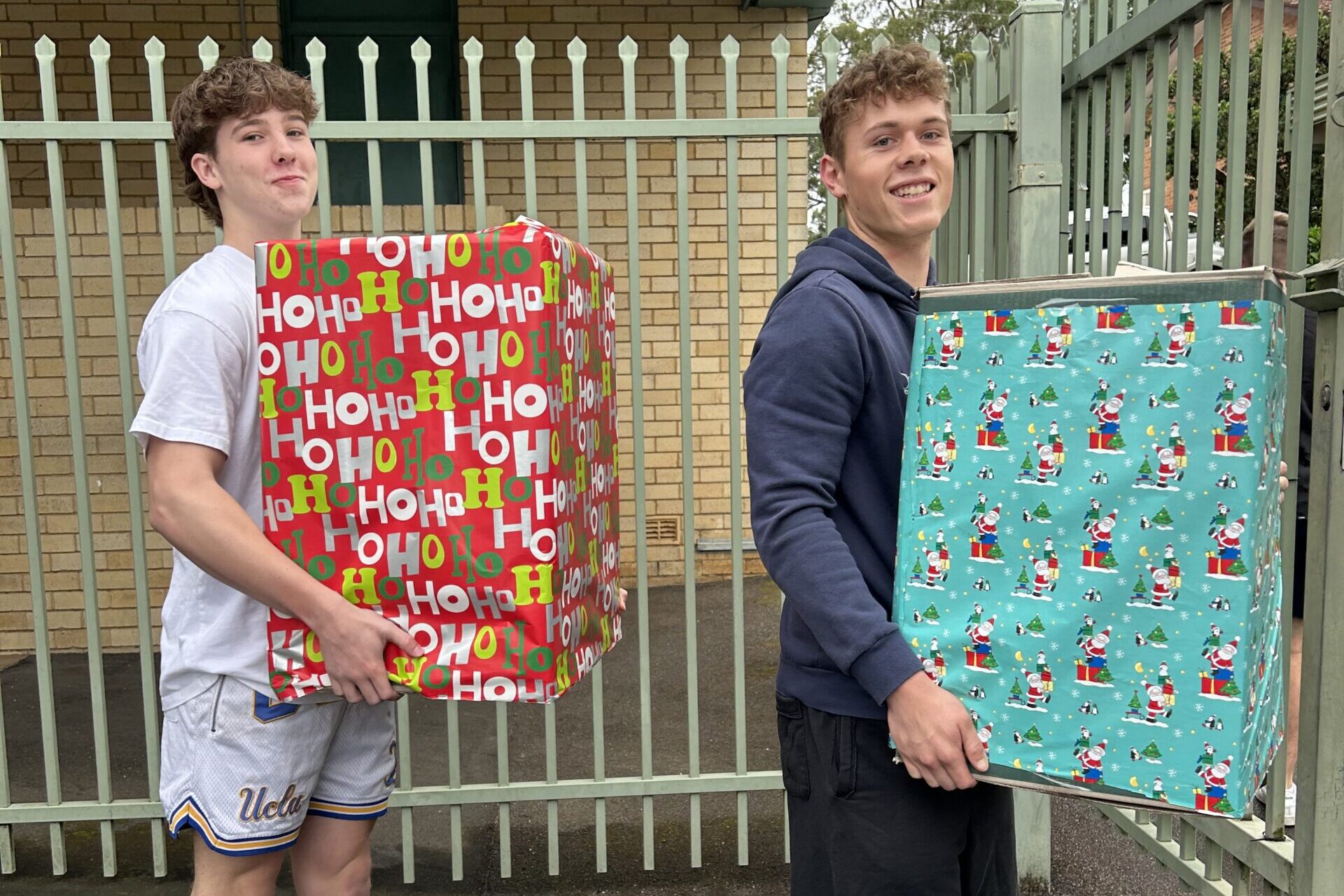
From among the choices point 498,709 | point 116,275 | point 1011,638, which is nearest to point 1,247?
point 116,275

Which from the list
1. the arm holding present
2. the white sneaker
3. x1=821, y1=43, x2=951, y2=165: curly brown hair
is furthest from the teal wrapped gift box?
the white sneaker

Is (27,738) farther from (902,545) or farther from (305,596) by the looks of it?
(902,545)

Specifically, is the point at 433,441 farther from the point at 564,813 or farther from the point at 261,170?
the point at 564,813

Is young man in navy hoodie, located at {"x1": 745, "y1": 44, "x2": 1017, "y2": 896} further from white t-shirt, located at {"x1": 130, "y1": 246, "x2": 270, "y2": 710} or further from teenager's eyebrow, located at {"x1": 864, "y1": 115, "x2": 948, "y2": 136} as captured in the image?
white t-shirt, located at {"x1": 130, "y1": 246, "x2": 270, "y2": 710}

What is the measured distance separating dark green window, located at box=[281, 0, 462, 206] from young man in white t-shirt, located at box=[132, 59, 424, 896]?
4593 mm

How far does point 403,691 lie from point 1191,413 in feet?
3.75

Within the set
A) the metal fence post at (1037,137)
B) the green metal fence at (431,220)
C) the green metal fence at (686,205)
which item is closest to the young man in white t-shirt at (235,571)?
the green metal fence at (686,205)

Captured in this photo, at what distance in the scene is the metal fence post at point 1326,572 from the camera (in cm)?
Result: 167

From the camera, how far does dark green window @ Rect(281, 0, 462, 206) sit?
6.31m

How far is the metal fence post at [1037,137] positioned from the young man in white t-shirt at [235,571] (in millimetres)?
1780

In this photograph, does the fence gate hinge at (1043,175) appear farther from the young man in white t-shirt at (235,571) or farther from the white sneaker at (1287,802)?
the young man in white t-shirt at (235,571)

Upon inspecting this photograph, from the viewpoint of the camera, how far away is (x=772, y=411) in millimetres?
1544

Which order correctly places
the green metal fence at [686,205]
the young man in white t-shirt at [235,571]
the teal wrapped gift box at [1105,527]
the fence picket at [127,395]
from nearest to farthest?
the teal wrapped gift box at [1105,527] < the young man in white t-shirt at [235,571] < the green metal fence at [686,205] < the fence picket at [127,395]

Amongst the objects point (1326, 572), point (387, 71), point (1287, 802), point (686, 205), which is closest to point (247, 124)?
point (686, 205)
